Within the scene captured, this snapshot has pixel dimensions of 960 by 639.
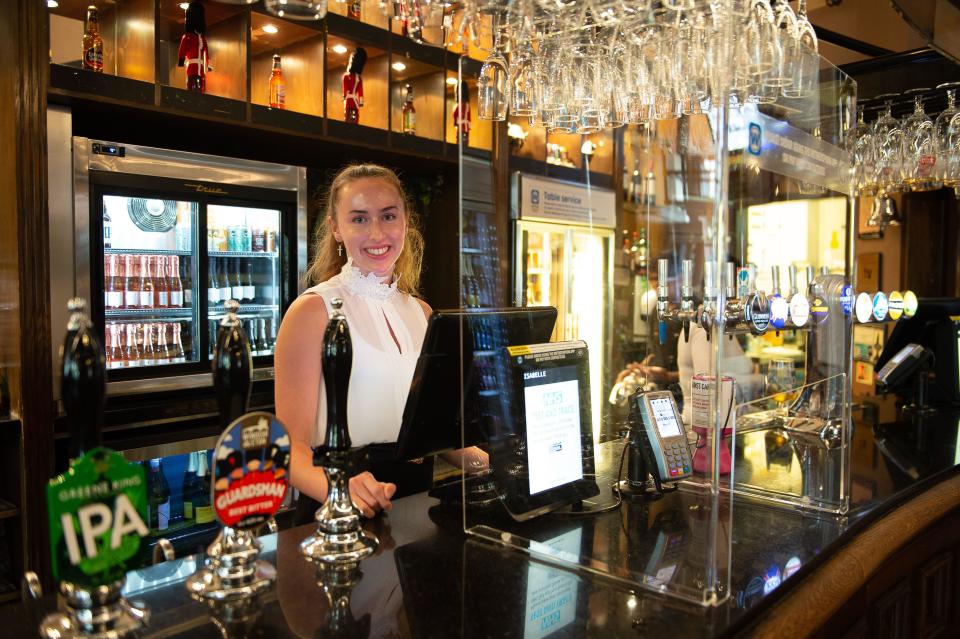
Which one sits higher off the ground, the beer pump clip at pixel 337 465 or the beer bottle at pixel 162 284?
the beer bottle at pixel 162 284

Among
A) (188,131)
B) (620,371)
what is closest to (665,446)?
(620,371)

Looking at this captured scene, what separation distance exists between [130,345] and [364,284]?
1.51 metres

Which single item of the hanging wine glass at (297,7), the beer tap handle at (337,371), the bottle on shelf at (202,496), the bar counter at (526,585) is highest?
the hanging wine glass at (297,7)

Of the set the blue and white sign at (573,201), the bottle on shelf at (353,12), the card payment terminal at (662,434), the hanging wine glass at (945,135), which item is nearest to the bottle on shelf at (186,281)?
the bottle on shelf at (353,12)

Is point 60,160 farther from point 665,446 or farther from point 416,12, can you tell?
point 665,446

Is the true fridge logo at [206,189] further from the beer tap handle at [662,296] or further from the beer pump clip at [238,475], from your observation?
the beer pump clip at [238,475]

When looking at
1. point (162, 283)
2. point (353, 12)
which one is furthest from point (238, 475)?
point (353, 12)

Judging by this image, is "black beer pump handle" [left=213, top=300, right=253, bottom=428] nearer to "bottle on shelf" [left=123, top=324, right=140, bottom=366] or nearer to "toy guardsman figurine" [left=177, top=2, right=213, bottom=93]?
"bottle on shelf" [left=123, top=324, right=140, bottom=366]

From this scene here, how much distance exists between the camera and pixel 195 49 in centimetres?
326

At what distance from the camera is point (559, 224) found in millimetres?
2230

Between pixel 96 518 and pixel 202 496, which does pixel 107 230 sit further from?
pixel 96 518

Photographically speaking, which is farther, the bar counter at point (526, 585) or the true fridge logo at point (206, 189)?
the true fridge logo at point (206, 189)

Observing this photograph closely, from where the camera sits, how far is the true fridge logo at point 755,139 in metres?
1.72

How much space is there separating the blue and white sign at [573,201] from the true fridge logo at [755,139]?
362 millimetres
